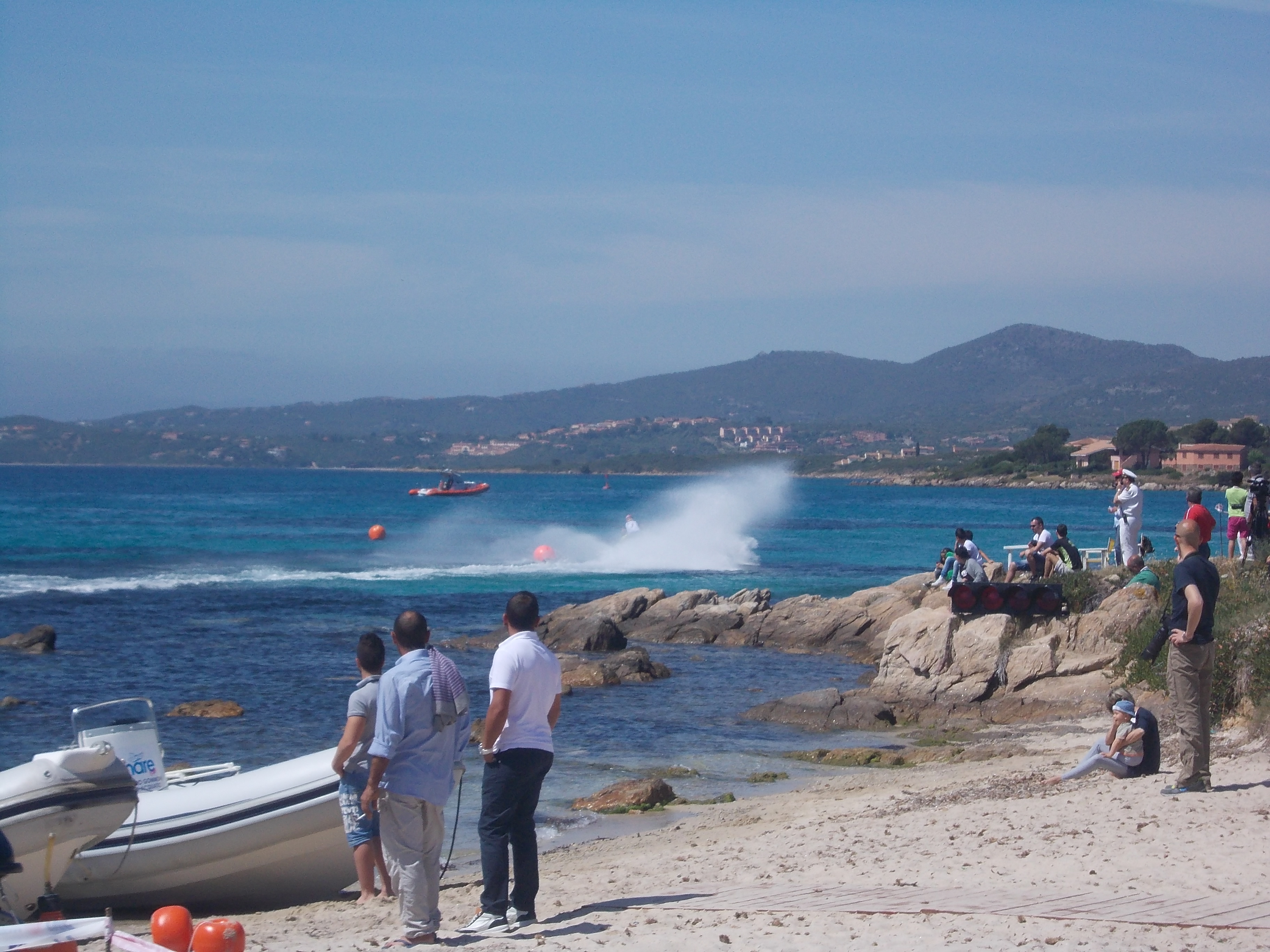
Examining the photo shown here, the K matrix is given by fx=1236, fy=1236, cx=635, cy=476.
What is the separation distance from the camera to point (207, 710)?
57.9 feet

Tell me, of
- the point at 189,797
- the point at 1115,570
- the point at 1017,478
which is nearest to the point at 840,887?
the point at 189,797

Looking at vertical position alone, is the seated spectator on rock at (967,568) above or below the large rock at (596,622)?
above

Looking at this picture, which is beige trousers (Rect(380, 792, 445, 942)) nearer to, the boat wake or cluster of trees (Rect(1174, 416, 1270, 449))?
the boat wake

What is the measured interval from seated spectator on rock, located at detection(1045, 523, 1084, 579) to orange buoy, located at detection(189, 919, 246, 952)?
17193mm

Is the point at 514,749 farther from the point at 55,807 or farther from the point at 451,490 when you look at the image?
the point at 451,490

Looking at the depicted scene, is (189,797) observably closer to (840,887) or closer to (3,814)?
(3,814)

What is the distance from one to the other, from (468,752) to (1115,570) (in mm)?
10700

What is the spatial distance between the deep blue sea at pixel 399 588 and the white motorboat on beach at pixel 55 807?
601 centimetres

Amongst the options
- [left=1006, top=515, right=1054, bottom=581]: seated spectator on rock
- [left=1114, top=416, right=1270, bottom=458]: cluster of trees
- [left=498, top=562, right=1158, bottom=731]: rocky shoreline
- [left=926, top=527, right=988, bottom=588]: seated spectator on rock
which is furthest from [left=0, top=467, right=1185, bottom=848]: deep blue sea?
[left=1114, top=416, right=1270, bottom=458]: cluster of trees

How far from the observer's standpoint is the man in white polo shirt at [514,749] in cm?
639

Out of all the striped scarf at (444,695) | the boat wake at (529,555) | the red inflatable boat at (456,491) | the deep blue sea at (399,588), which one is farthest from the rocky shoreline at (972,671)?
the red inflatable boat at (456,491)

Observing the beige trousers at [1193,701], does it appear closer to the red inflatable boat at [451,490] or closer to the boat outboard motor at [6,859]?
the boat outboard motor at [6,859]

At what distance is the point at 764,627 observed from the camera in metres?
27.1

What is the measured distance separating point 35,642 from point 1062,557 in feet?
64.9
